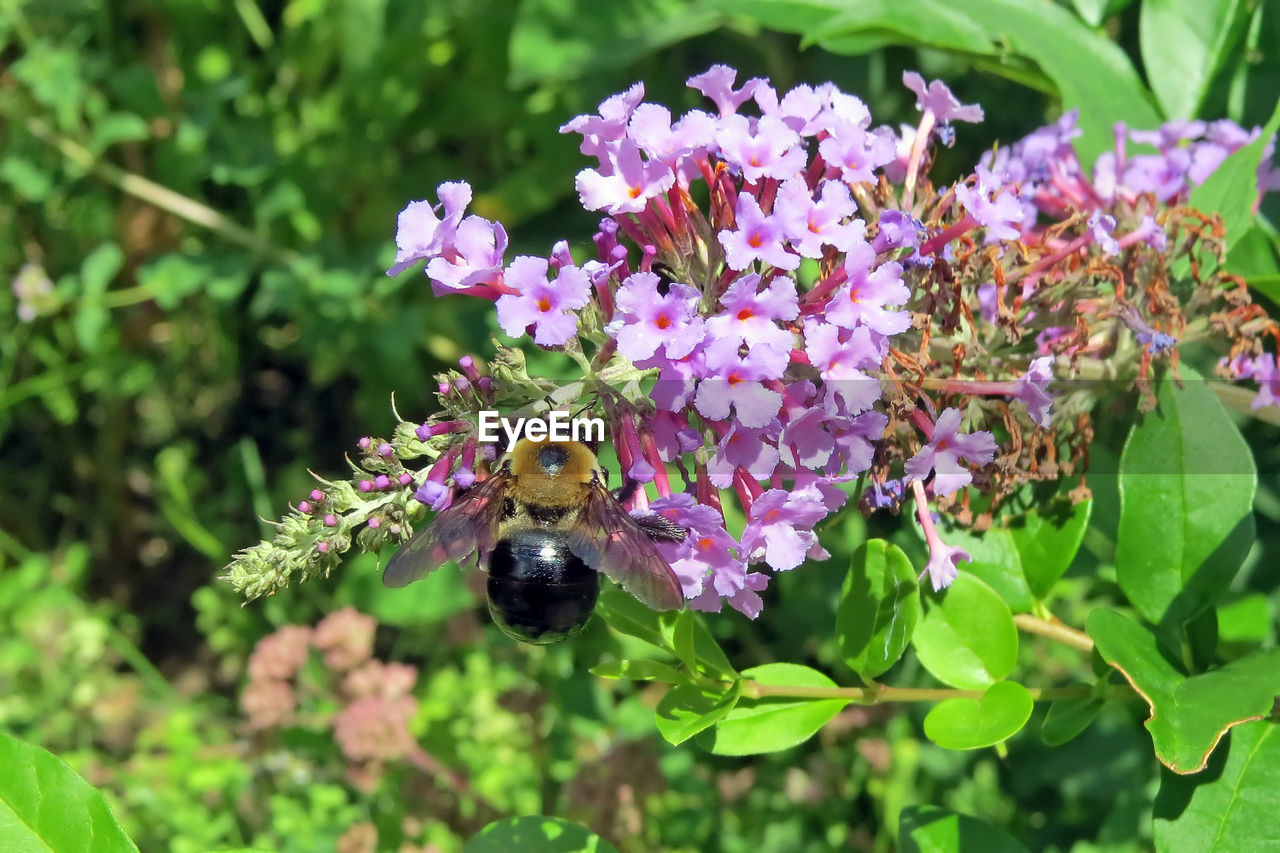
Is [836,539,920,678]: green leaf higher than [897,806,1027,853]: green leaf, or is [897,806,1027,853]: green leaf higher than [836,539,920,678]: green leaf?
[836,539,920,678]: green leaf

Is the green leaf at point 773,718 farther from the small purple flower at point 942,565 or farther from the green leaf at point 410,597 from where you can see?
the green leaf at point 410,597

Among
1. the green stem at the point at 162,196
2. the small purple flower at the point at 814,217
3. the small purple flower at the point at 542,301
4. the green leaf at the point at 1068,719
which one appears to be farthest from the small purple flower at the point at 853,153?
the green stem at the point at 162,196

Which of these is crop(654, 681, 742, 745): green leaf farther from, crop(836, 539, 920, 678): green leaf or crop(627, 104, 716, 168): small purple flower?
crop(627, 104, 716, 168): small purple flower

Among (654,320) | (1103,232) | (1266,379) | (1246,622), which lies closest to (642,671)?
(654,320)

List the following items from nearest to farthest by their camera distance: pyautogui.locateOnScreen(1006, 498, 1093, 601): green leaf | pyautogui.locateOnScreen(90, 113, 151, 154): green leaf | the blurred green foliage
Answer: pyautogui.locateOnScreen(1006, 498, 1093, 601): green leaf
the blurred green foliage
pyautogui.locateOnScreen(90, 113, 151, 154): green leaf

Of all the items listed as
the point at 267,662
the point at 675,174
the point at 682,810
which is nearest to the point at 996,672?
the point at 675,174

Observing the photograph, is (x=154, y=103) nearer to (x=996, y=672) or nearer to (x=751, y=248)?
(x=751, y=248)

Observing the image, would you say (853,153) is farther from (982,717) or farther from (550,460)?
(982,717)

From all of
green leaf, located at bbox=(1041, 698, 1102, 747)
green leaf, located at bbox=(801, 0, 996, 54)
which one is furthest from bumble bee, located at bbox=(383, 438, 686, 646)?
green leaf, located at bbox=(801, 0, 996, 54)
